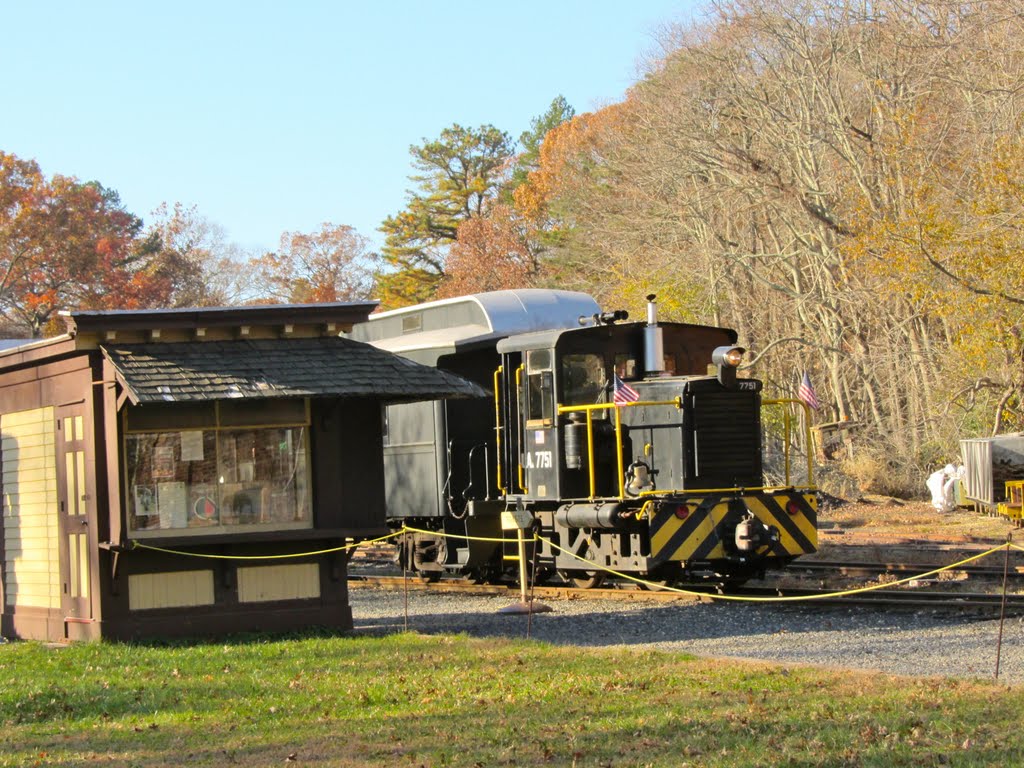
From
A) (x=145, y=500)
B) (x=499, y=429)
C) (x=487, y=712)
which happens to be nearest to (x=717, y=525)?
(x=499, y=429)

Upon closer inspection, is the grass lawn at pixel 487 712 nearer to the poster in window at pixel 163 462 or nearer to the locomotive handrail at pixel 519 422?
the poster in window at pixel 163 462

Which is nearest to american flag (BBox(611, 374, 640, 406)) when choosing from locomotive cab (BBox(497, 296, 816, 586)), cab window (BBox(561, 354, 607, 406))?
locomotive cab (BBox(497, 296, 816, 586))

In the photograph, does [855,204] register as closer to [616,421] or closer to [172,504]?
[616,421]

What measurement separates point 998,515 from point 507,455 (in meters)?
13.6

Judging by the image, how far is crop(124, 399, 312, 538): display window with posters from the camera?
12.8m

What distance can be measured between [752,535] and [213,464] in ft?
19.3

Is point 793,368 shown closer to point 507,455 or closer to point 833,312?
point 833,312

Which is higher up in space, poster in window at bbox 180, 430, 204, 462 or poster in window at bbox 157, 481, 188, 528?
poster in window at bbox 180, 430, 204, 462

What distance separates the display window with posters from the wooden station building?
0.6 inches

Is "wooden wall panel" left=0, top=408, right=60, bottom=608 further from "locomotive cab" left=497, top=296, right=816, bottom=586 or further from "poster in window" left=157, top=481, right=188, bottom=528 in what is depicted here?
"locomotive cab" left=497, top=296, right=816, bottom=586

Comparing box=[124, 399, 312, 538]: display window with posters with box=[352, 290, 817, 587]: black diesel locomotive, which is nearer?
box=[124, 399, 312, 538]: display window with posters

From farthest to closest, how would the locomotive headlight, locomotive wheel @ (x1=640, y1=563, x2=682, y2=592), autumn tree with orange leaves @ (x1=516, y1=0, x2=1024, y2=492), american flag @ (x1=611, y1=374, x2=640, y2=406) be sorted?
1. autumn tree with orange leaves @ (x1=516, y1=0, x2=1024, y2=492)
2. locomotive wheel @ (x1=640, y1=563, x2=682, y2=592)
3. the locomotive headlight
4. american flag @ (x1=611, y1=374, x2=640, y2=406)

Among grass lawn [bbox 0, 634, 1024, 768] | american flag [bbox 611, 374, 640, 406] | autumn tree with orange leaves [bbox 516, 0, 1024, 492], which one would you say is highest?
autumn tree with orange leaves [bbox 516, 0, 1024, 492]

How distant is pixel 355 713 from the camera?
8859 millimetres
